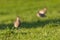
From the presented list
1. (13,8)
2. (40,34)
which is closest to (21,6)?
(13,8)

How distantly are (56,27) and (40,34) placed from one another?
1922mm

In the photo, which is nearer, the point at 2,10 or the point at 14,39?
the point at 14,39

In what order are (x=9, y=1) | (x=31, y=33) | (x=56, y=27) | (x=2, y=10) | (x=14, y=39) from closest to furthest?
(x=14, y=39), (x=31, y=33), (x=56, y=27), (x=2, y=10), (x=9, y=1)

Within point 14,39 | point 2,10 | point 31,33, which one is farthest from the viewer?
point 2,10

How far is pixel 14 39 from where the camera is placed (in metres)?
12.3

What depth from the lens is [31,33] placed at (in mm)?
13180

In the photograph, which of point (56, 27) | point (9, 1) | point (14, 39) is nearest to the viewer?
point (14, 39)

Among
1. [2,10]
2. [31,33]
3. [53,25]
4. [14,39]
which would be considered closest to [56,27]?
[53,25]

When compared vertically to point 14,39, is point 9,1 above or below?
below

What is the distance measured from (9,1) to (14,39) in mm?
20681

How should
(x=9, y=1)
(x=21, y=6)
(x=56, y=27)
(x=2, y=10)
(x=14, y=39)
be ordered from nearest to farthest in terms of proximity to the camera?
(x=14, y=39) → (x=56, y=27) → (x=2, y=10) → (x=21, y=6) → (x=9, y=1)

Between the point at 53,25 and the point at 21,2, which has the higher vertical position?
the point at 53,25

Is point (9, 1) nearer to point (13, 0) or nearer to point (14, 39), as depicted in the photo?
point (13, 0)

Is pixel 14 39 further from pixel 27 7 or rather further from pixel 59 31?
pixel 27 7
